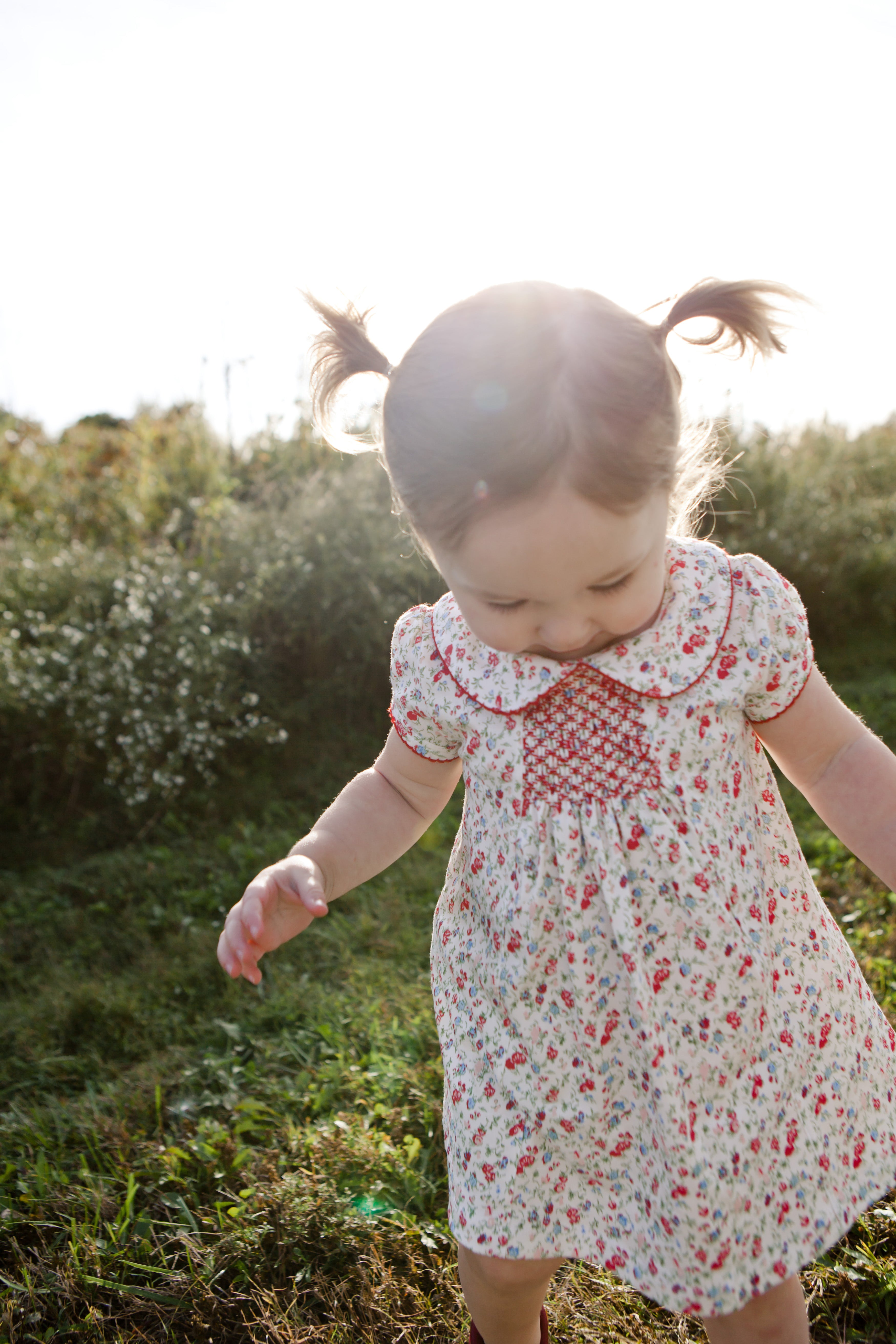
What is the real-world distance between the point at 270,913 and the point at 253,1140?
1.18 meters

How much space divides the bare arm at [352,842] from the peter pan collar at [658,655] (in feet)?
0.70

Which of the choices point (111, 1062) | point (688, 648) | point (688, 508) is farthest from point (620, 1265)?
point (111, 1062)

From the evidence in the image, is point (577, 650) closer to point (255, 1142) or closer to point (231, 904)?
point (255, 1142)

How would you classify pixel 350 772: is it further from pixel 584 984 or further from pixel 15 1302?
pixel 584 984

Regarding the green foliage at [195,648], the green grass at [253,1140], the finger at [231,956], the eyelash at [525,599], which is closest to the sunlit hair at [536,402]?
the eyelash at [525,599]

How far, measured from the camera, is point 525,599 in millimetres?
1246

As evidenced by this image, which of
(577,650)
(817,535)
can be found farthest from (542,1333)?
(817,535)

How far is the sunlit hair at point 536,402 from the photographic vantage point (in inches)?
45.8

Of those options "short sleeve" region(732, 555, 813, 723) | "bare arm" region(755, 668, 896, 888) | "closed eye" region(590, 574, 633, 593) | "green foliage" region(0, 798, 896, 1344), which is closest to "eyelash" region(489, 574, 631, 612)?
"closed eye" region(590, 574, 633, 593)

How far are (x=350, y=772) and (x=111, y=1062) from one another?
230cm

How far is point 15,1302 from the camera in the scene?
1.79 metres

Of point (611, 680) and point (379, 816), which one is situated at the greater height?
point (611, 680)

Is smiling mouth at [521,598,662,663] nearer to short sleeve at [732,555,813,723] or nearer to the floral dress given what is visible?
the floral dress

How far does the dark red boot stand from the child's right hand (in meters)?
0.69
